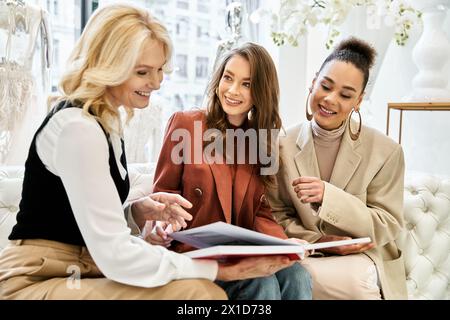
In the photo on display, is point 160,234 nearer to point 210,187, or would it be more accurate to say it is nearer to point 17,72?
point 210,187

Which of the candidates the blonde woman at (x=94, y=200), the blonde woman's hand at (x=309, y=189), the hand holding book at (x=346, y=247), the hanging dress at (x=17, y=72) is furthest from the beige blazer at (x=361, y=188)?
the hanging dress at (x=17, y=72)

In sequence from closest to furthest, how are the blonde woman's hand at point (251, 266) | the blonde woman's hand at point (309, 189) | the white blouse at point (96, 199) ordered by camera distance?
the white blouse at point (96, 199) → the blonde woman's hand at point (251, 266) → the blonde woman's hand at point (309, 189)

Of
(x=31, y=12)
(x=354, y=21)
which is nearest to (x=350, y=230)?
(x=354, y=21)

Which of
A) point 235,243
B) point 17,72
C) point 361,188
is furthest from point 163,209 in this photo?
point 17,72

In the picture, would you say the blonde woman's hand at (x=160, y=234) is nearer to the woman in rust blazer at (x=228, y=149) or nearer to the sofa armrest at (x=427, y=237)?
the woman in rust blazer at (x=228, y=149)

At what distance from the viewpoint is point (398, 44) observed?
8.88 ft

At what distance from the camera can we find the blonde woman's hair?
1.23m

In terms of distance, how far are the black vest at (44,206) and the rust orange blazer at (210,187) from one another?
42 cm

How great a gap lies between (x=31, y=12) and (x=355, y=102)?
4.15 feet

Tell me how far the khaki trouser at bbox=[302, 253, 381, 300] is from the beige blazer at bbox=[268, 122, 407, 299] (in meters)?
0.09

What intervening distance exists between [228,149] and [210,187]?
0.14 metres

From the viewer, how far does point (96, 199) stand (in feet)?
3.73

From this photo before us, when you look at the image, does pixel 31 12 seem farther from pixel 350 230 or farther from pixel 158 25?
pixel 350 230

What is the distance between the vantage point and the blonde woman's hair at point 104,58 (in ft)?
4.03
